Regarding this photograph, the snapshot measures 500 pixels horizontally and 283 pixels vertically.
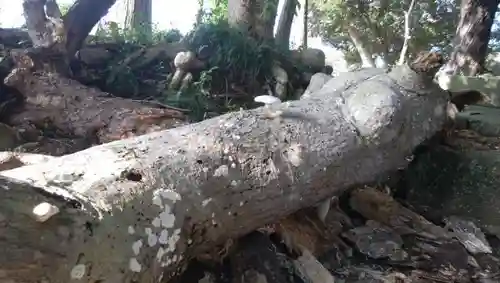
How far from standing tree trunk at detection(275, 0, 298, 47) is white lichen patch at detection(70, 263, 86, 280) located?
4104mm

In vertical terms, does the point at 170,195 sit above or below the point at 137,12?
below

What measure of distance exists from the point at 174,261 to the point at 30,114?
5.77ft

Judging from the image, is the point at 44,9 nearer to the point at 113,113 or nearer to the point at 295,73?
the point at 113,113

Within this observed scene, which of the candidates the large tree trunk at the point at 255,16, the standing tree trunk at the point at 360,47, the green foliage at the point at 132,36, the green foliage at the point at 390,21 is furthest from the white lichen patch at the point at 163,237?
the standing tree trunk at the point at 360,47

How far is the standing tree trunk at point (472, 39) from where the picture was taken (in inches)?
166

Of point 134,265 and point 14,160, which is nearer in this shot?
point 134,265

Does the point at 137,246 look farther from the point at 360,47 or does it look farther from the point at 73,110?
the point at 360,47

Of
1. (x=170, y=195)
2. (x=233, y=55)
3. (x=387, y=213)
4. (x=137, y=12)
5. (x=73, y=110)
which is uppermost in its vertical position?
(x=137, y=12)

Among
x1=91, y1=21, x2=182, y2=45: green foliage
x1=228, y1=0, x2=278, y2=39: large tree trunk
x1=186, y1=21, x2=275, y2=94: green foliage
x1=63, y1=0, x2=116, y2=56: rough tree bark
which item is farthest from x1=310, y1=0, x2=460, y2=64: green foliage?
x1=63, y1=0, x2=116, y2=56: rough tree bark

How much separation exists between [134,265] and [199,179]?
34 cm

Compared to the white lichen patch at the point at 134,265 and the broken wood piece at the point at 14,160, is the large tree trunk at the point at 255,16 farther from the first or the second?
the white lichen patch at the point at 134,265

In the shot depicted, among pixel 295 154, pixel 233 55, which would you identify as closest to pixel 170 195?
pixel 295 154

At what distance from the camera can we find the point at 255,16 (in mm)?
4320

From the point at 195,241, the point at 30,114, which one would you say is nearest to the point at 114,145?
the point at 195,241
